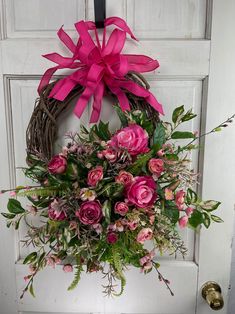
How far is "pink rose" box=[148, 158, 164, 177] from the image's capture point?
0.78 meters

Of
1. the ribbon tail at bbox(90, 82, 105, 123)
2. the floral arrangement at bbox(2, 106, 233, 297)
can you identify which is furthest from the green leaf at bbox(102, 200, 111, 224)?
the ribbon tail at bbox(90, 82, 105, 123)

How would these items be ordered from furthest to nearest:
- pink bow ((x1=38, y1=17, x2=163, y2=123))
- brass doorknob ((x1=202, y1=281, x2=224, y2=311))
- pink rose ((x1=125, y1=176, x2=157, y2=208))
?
brass doorknob ((x1=202, y1=281, x2=224, y2=311))
pink bow ((x1=38, y1=17, x2=163, y2=123))
pink rose ((x1=125, y1=176, x2=157, y2=208))

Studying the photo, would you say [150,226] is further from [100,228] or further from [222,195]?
[222,195]

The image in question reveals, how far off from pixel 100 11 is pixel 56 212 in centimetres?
48

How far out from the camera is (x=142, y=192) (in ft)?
2.46

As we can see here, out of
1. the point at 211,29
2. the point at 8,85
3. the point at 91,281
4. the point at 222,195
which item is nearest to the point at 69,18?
the point at 8,85

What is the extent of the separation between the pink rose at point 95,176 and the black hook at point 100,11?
0.37 meters

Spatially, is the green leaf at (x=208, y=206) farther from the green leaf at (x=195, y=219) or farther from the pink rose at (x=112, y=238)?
the pink rose at (x=112, y=238)

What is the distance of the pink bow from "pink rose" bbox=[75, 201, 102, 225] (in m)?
0.24

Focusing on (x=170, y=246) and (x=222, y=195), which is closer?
(x=170, y=246)

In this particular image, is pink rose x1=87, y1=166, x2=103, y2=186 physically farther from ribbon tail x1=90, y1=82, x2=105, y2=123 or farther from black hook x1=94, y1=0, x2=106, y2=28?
black hook x1=94, y1=0, x2=106, y2=28

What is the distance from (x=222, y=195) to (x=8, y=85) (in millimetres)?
649

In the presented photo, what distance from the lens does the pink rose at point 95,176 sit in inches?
29.8

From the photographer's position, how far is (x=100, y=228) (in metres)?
0.79
